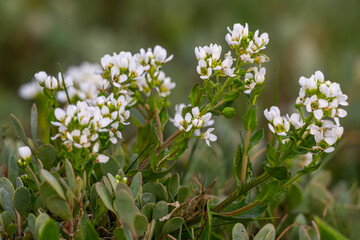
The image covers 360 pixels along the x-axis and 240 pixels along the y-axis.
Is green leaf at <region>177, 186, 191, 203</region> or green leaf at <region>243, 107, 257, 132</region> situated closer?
green leaf at <region>243, 107, 257, 132</region>

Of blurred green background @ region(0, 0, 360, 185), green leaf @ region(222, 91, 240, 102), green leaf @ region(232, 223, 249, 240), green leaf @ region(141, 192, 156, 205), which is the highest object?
blurred green background @ region(0, 0, 360, 185)

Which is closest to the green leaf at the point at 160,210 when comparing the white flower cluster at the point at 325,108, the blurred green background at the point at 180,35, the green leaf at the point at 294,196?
the white flower cluster at the point at 325,108

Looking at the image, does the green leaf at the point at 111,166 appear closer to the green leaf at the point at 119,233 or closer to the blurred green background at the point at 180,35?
the green leaf at the point at 119,233

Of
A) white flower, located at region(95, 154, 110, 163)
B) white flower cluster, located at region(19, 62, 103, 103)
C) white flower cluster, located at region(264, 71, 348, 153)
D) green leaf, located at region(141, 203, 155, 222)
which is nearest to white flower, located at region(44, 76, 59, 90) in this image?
white flower cluster, located at region(19, 62, 103, 103)

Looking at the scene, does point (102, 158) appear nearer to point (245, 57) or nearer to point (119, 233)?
point (119, 233)

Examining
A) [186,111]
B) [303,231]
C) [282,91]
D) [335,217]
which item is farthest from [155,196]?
[282,91]

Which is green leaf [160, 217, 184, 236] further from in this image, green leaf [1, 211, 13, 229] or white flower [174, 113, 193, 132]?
green leaf [1, 211, 13, 229]
